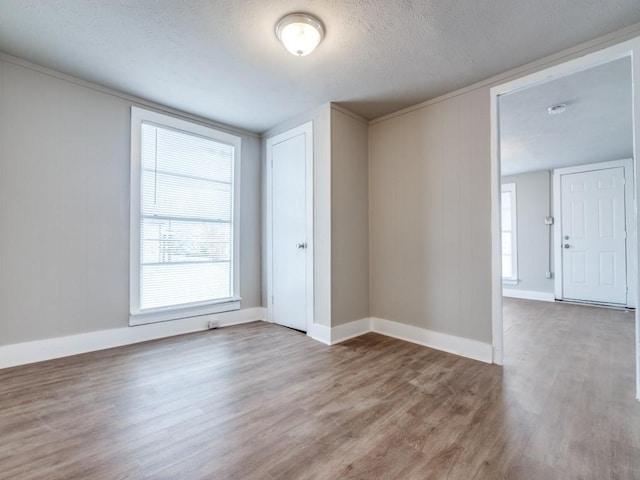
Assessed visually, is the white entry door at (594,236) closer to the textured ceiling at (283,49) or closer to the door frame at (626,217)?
the door frame at (626,217)

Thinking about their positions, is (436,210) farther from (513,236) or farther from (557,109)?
(513,236)

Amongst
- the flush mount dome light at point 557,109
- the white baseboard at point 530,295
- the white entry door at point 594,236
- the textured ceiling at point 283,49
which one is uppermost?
the textured ceiling at point 283,49

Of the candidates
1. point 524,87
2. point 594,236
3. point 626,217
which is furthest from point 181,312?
point 626,217

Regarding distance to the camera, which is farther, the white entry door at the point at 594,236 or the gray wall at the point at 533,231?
the gray wall at the point at 533,231

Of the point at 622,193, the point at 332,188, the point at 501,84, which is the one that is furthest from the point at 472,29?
the point at 622,193

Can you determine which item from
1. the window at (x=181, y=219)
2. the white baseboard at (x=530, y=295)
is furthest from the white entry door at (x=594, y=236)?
the window at (x=181, y=219)

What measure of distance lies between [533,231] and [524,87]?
174 inches

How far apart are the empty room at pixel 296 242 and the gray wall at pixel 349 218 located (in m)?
0.03

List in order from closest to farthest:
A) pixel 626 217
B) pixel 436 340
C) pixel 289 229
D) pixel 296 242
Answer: pixel 436 340, pixel 296 242, pixel 289 229, pixel 626 217

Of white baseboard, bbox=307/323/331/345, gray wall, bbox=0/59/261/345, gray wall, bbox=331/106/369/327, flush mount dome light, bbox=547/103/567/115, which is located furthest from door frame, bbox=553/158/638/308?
gray wall, bbox=0/59/261/345

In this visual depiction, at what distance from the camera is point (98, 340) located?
2.87 metres

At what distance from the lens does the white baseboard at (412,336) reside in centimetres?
272

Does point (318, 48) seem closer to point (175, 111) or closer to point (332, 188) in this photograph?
point (332, 188)

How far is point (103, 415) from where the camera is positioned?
1.81 meters
